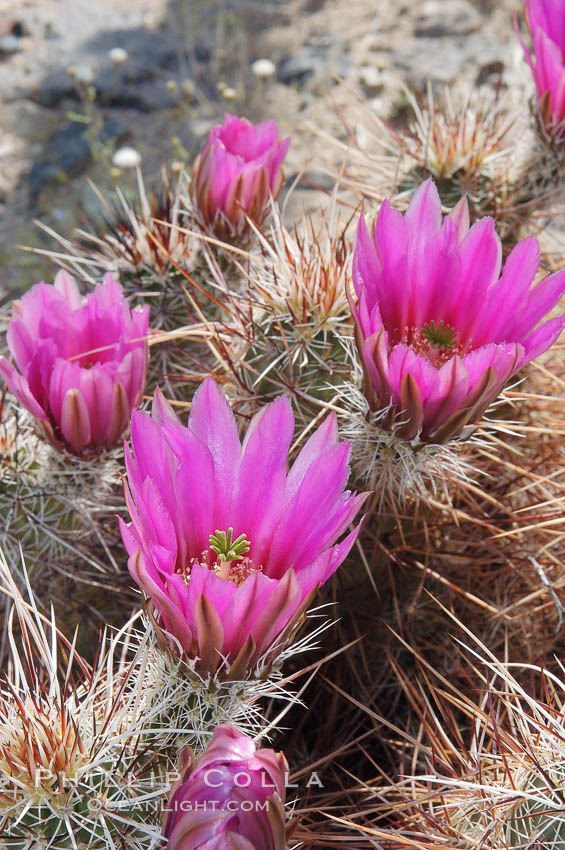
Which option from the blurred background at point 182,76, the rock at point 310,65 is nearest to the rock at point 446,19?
the blurred background at point 182,76

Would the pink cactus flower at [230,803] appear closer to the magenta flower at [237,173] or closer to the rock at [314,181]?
the magenta flower at [237,173]

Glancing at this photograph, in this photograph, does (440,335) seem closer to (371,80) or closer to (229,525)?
(229,525)

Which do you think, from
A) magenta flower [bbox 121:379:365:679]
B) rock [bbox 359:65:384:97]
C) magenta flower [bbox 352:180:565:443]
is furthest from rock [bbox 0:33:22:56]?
magenta flower [bbox 121:379:365:679]

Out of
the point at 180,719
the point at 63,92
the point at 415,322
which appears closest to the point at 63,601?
the point at 180,719

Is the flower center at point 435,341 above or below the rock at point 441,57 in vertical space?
above

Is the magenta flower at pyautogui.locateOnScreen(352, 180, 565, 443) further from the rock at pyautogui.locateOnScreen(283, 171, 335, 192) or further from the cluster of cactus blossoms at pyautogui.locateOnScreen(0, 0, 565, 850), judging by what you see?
the rock at pyautogui.locateOnScreen(283, 171, 335, 192)

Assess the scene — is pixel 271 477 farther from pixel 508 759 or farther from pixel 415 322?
pixel 508 759

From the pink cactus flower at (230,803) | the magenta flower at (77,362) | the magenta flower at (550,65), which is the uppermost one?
the magenta flower at (550,65)
